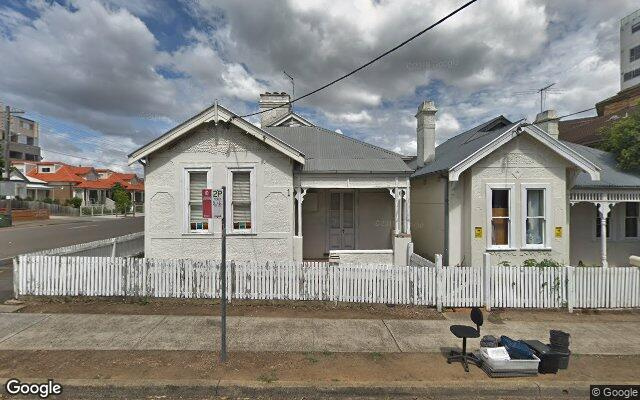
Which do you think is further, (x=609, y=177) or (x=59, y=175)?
(x=59, y=175)

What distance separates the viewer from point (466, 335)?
4.68 metres

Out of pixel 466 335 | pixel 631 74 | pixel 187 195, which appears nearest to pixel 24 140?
pixel 187 195

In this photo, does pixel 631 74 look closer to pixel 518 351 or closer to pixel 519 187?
pixel 519 187

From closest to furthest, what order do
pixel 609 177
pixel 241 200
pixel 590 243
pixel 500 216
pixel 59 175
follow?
pixel 500 216 → pixel 241 200 → pixel 609 177 → pixel 590 243 → pixel 59 175

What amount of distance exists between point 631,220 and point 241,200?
1313 cm

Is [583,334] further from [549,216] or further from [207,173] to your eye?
[207,173]

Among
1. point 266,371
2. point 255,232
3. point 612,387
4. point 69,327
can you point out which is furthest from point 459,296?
point 69,327

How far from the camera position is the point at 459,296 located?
7297mm

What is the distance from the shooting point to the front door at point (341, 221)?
11.6 m

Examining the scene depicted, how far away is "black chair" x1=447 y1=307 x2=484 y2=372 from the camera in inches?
186

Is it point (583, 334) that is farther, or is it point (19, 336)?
point (583, 334)

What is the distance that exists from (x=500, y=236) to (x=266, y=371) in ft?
25.3

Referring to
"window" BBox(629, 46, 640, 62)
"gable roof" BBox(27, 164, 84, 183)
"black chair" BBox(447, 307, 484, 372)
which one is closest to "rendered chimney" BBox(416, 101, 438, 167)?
"black chair" BBox(447, 307, 484, 372)

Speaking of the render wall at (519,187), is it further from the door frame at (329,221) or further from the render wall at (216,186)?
the render wall at (216,186)
